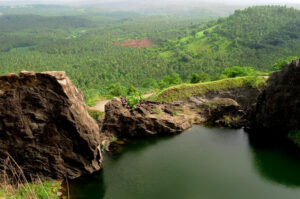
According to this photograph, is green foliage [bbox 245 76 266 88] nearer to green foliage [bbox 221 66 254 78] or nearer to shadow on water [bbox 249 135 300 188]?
green foliage [bbox 221 66 254 78]

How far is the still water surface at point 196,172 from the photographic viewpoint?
22.4 metres

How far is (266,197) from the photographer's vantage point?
2166 cm

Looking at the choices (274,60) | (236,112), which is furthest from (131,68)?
(236,112)

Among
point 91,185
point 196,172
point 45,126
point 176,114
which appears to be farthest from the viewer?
point 176,114

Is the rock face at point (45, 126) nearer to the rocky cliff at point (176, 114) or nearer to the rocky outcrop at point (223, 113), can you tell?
the rocky cliff at point (176, 114)

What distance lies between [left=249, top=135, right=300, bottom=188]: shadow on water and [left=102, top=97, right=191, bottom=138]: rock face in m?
10.0

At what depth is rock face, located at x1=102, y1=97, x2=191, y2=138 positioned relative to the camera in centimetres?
3350

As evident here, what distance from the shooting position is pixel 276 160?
90.4 ft

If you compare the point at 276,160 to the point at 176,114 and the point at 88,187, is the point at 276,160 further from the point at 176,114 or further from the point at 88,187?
the point at 88,187

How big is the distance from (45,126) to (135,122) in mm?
13378

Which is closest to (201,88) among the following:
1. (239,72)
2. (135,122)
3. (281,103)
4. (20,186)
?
(239,72)

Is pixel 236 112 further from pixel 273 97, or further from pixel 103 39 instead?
pixel 103 39

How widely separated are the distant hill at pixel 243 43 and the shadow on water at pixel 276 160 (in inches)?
1782

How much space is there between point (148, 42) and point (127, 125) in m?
110
